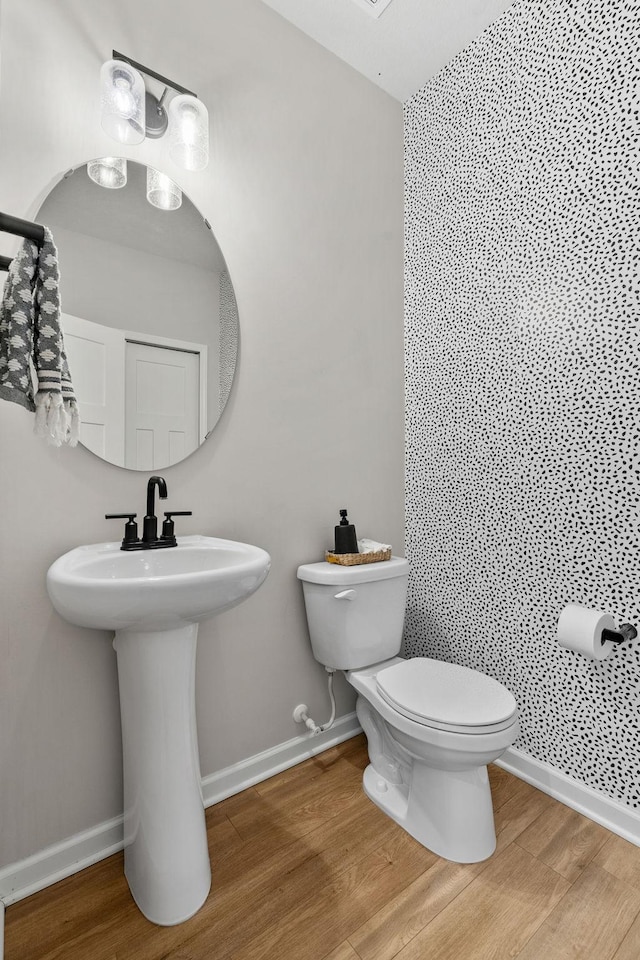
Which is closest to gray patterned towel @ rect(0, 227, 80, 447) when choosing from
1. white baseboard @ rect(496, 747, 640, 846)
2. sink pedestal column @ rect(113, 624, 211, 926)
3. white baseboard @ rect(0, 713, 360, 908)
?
sink pedestal column @ rect(113, 624, 211, 926)

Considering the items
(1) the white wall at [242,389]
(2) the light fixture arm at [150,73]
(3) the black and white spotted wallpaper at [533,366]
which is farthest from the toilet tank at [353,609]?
(2) the light fixture arm at [150,73]

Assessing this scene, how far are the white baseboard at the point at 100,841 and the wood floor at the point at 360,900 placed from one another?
0.09ft

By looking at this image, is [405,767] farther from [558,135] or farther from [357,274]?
[558,135]

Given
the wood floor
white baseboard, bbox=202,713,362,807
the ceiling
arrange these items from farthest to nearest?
the ceiling, white baseboard, bbox=202,713,362,807, the wood floor

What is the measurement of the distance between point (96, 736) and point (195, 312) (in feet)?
4.14

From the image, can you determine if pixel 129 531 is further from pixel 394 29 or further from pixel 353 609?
pixel 394 29

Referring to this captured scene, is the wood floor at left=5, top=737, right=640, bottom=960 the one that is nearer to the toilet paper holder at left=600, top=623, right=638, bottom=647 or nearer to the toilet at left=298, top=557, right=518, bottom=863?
the toilet at left=298, top=557, right=518, bottom=863

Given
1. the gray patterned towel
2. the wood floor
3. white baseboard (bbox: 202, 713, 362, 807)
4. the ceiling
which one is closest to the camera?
the gray patterned towel

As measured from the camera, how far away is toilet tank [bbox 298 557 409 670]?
1596 millimetres

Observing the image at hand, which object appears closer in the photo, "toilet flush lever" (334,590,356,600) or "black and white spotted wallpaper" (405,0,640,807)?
"black and white spotted wallpaper" (405,0,640,807)

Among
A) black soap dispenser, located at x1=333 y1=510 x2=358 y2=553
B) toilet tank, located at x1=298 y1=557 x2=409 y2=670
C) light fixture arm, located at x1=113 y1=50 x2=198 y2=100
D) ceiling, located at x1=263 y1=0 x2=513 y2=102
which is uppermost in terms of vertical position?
ceiling, located at x1=263 y1=0 x2=513 y2=102

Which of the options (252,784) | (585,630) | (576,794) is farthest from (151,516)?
(576,794)

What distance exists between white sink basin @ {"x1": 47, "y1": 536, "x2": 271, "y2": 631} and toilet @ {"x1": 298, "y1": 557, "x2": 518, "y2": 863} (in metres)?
0.53

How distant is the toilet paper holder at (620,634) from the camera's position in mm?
1345
